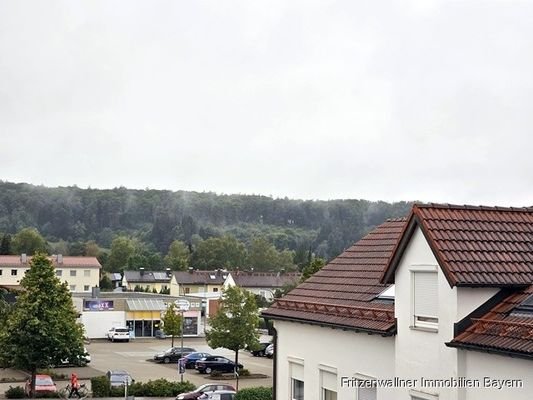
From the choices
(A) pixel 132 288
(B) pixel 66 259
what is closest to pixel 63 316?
(B) pixel 66 259

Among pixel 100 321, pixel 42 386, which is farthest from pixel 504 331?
pixel 100 321

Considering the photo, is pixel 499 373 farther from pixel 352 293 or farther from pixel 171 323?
pixel 171 323

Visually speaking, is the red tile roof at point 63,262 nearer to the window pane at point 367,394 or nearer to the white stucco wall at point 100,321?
the white stucco wall at point 100,321

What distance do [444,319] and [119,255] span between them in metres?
147

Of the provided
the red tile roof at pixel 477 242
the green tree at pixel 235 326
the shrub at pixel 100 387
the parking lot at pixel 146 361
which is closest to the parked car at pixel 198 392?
the shrub at pixel 100 387

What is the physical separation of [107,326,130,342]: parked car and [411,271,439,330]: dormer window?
56.4m

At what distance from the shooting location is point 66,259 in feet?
311

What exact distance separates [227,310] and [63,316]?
424 inches

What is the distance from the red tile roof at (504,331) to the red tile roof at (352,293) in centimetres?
216

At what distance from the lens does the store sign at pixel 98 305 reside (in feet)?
220

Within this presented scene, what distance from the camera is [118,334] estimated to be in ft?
217

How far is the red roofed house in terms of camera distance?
10773 mm

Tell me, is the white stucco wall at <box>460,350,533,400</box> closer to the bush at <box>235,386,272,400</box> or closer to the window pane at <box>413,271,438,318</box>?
the window pane at <box>413,271,438,318</box>

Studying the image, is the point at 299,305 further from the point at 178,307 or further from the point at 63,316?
the point at 178,307
